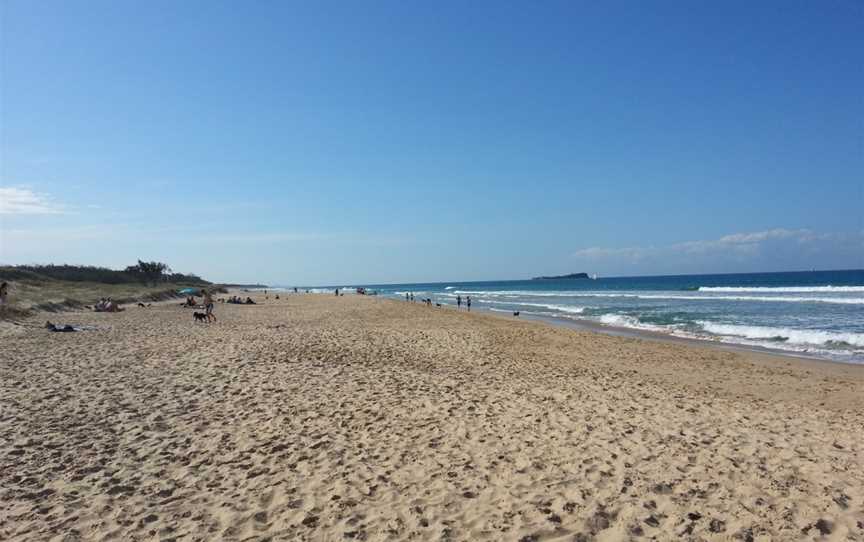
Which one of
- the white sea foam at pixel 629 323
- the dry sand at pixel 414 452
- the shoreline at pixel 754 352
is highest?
the dry sand at pixel 414 452

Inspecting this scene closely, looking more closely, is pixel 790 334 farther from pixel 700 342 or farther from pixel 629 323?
pixel 629 323

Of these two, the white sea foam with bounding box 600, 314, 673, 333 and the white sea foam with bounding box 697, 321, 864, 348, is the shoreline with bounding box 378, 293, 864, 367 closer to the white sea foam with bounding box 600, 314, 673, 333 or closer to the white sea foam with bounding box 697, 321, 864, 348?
the white sea foam with bounding box 600, 314, 673, 333

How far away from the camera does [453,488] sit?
5.22m

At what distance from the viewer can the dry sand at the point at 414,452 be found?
14.9 ft

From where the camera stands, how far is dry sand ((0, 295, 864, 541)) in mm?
4547

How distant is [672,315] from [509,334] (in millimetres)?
15404

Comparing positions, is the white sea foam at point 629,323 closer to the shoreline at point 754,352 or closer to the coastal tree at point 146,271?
the shoreline at point 754,352

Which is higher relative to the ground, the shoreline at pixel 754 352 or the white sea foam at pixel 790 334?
the white sea foam at pixel 790 334

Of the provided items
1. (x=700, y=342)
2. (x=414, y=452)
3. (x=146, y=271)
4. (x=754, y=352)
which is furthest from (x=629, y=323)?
(x=146, y=271)

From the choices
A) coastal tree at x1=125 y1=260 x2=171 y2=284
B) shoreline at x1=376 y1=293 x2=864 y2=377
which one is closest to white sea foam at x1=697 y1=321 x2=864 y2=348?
shoreline at x1=376 y1=293 x2=864 y2=377

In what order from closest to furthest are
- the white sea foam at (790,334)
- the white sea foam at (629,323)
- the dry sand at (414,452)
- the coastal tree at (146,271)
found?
the dry sand at (414,452) → the white sea foam at (790,334) → the white sea foam at (629,323) → the coastal tree at (146,271)

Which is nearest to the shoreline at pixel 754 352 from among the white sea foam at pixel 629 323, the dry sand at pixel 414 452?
the white sea foam at pixel 629 323

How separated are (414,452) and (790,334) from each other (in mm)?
20930

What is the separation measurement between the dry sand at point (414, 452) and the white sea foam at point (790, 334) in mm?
8133
